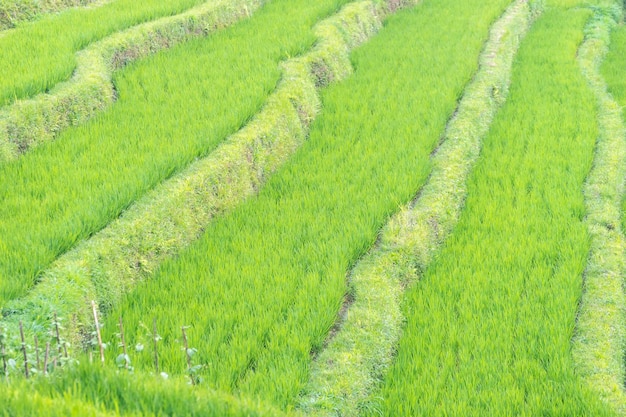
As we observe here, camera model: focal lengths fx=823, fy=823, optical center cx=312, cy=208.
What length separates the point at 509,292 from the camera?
173 inches

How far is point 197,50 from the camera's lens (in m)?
7.60

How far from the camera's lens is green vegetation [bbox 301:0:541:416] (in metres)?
3.58

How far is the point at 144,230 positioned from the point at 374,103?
3257 mm

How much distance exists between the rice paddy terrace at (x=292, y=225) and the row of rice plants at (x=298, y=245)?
17 mm

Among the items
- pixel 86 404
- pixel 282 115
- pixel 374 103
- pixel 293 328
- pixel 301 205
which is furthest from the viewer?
pixel 374 103

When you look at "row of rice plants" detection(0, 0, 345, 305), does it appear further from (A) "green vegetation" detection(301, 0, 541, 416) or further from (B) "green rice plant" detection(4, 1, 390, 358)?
(A) "green vegetation" detection(301, 0, 541, 416)

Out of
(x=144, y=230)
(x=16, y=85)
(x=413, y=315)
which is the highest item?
(x=16, y=85)

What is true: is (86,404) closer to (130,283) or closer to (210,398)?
(210,398)

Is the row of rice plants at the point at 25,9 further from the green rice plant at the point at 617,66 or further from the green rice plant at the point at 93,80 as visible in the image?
the green rice plant at the point at 617,66

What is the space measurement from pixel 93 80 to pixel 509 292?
3.46 meters

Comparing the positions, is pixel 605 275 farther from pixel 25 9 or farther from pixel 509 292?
pixel 25 9

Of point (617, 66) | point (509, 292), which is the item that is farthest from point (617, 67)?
point (509, 292)

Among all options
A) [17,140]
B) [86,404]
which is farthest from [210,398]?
[17,140]

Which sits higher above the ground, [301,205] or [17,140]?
[17,140]
